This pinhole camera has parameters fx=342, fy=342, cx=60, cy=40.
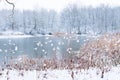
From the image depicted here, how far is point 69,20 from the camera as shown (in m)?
104

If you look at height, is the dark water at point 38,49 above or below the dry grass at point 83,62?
below

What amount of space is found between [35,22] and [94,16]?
18550 mm

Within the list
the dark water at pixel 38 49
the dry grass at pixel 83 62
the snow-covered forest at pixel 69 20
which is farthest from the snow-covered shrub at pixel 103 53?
the snow-covered forest at pixel 69 20

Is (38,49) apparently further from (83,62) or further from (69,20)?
(69,20)

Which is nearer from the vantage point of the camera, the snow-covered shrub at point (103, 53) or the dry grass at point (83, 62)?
the dry grass at point (83, 62)

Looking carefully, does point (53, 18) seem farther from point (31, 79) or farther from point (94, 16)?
point (31, 79)

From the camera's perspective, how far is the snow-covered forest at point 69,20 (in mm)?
95644

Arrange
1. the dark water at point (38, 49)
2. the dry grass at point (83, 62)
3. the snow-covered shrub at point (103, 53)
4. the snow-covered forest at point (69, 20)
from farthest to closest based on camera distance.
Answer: the snow-covered forest at point (69, 20) < the dark water at point (38, 49) < the snow-covered shrub at point (103, 53) < the dry grass at point (83, 62)

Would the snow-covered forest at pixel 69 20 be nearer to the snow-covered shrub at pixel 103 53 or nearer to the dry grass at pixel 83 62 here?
the snow-covered shrub at pixel 103 53

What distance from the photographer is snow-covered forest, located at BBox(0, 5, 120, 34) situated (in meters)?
95.6

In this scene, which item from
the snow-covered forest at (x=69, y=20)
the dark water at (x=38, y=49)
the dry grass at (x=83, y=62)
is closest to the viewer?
the dry grass at (x=83, y=62)

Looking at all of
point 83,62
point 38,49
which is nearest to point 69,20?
point 38,49

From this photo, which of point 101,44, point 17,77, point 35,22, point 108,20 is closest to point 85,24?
point 108,20

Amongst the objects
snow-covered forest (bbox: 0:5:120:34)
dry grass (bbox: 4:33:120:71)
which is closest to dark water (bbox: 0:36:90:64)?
dry grass (bbox: 4:33:120:71)
